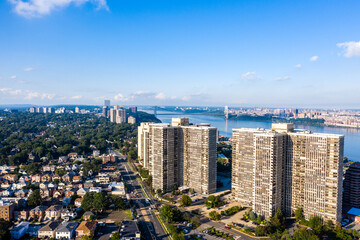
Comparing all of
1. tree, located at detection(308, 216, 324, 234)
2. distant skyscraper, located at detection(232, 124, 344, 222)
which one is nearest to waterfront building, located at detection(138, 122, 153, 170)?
distant skyscraper, located at detection(232, 124, 344, 222)

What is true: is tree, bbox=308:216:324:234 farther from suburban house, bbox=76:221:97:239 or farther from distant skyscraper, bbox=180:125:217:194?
suburban house, bbox=76:221:97:239

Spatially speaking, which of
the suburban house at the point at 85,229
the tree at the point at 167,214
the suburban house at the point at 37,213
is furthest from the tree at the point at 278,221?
the suburban house at the point at 37,213

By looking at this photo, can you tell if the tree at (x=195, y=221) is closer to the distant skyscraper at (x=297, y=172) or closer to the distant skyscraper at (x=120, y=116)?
the distant skyscraper at (x=297, y=172)

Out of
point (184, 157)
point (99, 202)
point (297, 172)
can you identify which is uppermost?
point (297, 172)

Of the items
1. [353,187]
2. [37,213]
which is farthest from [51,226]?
[353,187]

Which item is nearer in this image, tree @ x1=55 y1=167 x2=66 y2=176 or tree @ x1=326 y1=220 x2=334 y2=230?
tree @ x1=326 y1=220 x2=334 y2=230

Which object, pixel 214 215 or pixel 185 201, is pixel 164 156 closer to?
pixel 185 201

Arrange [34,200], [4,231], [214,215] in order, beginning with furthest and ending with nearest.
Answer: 1. [34,200]
2. [214,215]
3. [4,231]
